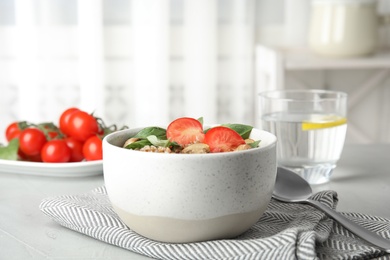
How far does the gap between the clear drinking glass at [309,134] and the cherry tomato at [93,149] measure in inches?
10.9

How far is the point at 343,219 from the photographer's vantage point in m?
0.77

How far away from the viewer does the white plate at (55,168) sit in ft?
3.56

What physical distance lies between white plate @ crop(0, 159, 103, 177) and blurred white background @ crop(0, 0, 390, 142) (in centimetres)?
135

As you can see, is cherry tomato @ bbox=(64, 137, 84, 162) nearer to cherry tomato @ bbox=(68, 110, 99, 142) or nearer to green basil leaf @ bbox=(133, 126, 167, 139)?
cherry tomato @ bbox=(68, 110, 99, 142)

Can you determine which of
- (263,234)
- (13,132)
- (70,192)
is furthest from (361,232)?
(13,132)

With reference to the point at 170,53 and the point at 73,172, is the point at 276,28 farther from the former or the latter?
the point at 73,172

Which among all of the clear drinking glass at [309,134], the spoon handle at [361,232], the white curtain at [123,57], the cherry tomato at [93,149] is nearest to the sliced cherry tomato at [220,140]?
the spoon handle at [361,232]

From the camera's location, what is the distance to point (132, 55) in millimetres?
2502

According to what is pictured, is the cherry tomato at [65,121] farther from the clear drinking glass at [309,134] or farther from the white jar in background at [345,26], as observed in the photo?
the white jar in background at [345,26]

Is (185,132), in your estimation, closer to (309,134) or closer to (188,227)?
(188,227)

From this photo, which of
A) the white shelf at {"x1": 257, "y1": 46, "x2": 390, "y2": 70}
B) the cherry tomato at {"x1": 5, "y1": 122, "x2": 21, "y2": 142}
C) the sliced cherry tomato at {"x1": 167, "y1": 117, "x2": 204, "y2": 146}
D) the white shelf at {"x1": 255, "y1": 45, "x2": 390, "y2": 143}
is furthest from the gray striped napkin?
the white shelf at {"x1": 255, "y1": 45, "x2": 390, "y2": 143}

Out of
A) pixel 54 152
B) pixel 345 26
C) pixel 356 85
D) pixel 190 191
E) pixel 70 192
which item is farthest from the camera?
pixel 356 85

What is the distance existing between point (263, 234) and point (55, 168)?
0.43 m

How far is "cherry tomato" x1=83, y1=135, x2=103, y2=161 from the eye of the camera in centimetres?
115
